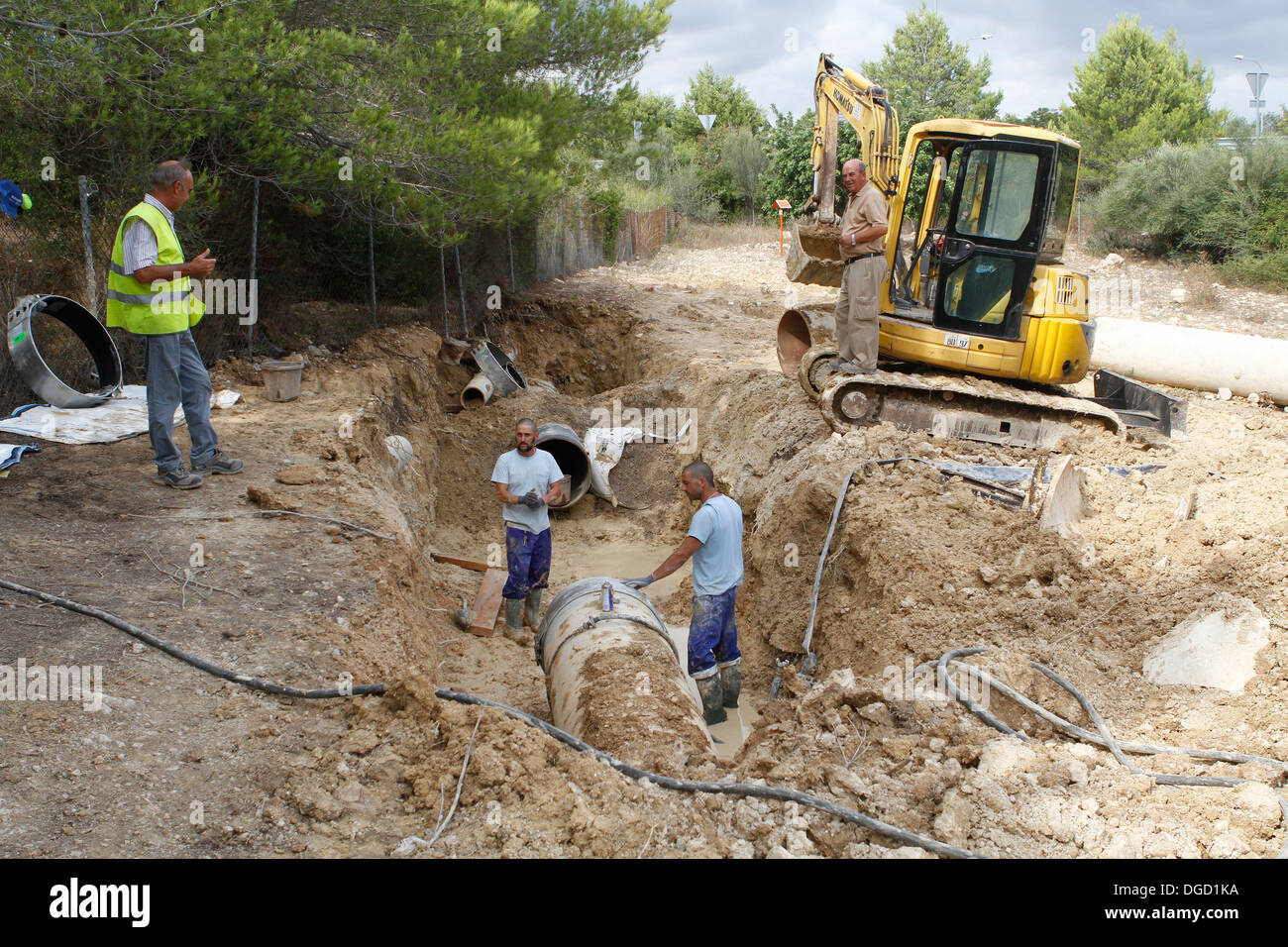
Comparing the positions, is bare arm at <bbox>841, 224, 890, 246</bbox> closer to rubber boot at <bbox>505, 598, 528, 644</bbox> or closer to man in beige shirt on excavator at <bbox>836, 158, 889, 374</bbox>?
man in beige shirt on excavator at <bbox>836, 158, 889, 374</bbox>

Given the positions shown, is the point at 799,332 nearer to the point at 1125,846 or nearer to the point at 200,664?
the point at 200,664

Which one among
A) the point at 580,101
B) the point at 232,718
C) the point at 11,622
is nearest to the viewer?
the point at 232,718

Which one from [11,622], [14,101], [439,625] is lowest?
[439,625]

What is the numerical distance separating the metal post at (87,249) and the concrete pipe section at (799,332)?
7.33 m

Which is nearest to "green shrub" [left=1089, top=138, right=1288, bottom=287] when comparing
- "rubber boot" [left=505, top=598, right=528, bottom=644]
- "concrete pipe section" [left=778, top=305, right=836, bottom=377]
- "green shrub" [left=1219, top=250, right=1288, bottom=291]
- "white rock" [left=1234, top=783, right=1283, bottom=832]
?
"green shrub" [left=1219, top=250, right=1288, bottom=291]

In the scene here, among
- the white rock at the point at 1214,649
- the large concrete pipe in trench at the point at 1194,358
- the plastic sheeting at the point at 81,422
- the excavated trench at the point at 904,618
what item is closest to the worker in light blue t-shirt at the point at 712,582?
the excavated trench at the point at 904,618

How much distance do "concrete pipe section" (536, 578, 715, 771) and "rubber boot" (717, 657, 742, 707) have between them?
29.2 inches

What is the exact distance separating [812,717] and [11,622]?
415 centimetres

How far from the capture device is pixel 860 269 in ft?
27.8

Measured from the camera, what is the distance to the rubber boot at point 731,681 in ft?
21.6

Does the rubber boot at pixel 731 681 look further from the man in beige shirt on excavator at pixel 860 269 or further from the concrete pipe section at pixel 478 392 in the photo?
the concrete pipe section at pixel 478 392

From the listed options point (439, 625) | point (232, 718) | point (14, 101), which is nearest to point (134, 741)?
point (232, 718)

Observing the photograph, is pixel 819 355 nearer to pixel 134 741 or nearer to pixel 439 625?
pixel 439 625

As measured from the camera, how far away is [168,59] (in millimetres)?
7996
